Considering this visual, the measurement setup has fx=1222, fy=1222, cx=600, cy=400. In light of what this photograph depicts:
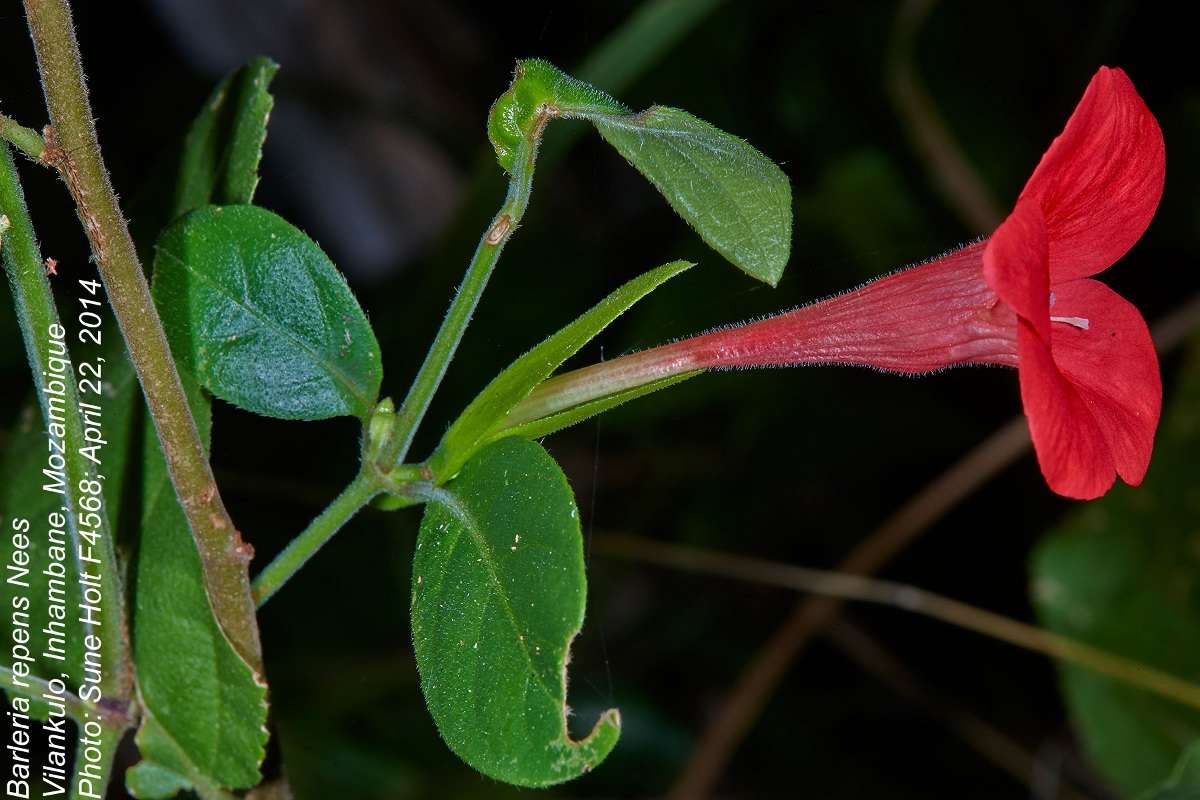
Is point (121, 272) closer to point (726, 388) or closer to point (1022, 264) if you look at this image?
point (1022, 264)

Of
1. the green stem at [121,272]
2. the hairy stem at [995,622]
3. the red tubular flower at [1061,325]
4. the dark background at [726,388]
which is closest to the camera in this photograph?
the green stem at [121,272]

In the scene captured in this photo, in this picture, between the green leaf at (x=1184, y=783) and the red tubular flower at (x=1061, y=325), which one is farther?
the green leaf at (x=1184, y=783)

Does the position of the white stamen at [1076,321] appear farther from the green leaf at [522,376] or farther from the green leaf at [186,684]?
the green leaf at [186,684]

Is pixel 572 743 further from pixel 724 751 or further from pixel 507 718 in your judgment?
pixel 724 751

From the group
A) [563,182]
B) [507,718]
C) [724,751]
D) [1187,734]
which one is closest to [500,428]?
[507,718]

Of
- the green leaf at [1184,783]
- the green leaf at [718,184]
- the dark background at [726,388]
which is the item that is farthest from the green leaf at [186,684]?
the dark background at [726,388]

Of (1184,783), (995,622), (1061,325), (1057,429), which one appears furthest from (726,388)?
(1057,429)
